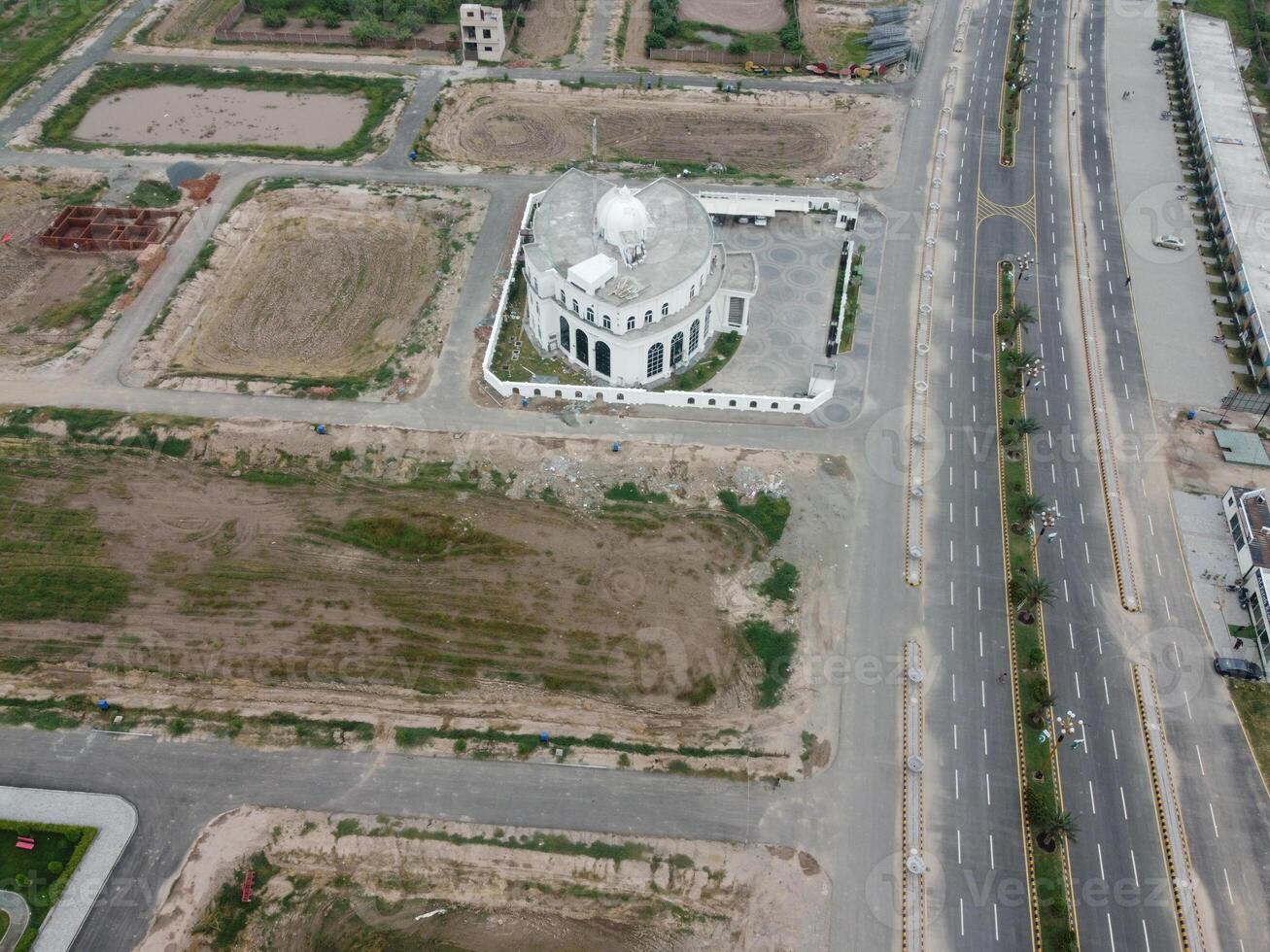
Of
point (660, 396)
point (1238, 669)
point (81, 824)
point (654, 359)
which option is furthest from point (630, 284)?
point (81, 824)

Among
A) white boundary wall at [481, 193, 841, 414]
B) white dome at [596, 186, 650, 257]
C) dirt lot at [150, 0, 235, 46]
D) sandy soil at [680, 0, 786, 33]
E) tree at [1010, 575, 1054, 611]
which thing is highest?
sandy soil at [680, 0, 786, 33]

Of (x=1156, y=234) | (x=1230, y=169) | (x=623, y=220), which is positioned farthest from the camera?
(x=1230, y=169)

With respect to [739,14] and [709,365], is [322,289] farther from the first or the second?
[739,14]

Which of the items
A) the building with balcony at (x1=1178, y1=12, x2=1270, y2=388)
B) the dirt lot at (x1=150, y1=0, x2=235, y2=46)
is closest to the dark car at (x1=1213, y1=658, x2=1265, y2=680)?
the building with balcony at (x1=1178, y1=12, x2=1270, y2=388)

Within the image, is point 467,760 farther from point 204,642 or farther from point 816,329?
point 816,329

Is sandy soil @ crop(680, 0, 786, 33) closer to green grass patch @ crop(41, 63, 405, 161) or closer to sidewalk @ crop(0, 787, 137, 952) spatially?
green grass patch @ crop(41, 63, 405, 161)

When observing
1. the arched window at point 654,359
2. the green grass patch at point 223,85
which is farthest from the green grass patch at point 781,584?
the green grass patch at point 223,85

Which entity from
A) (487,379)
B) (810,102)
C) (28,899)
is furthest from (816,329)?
(28,899)
